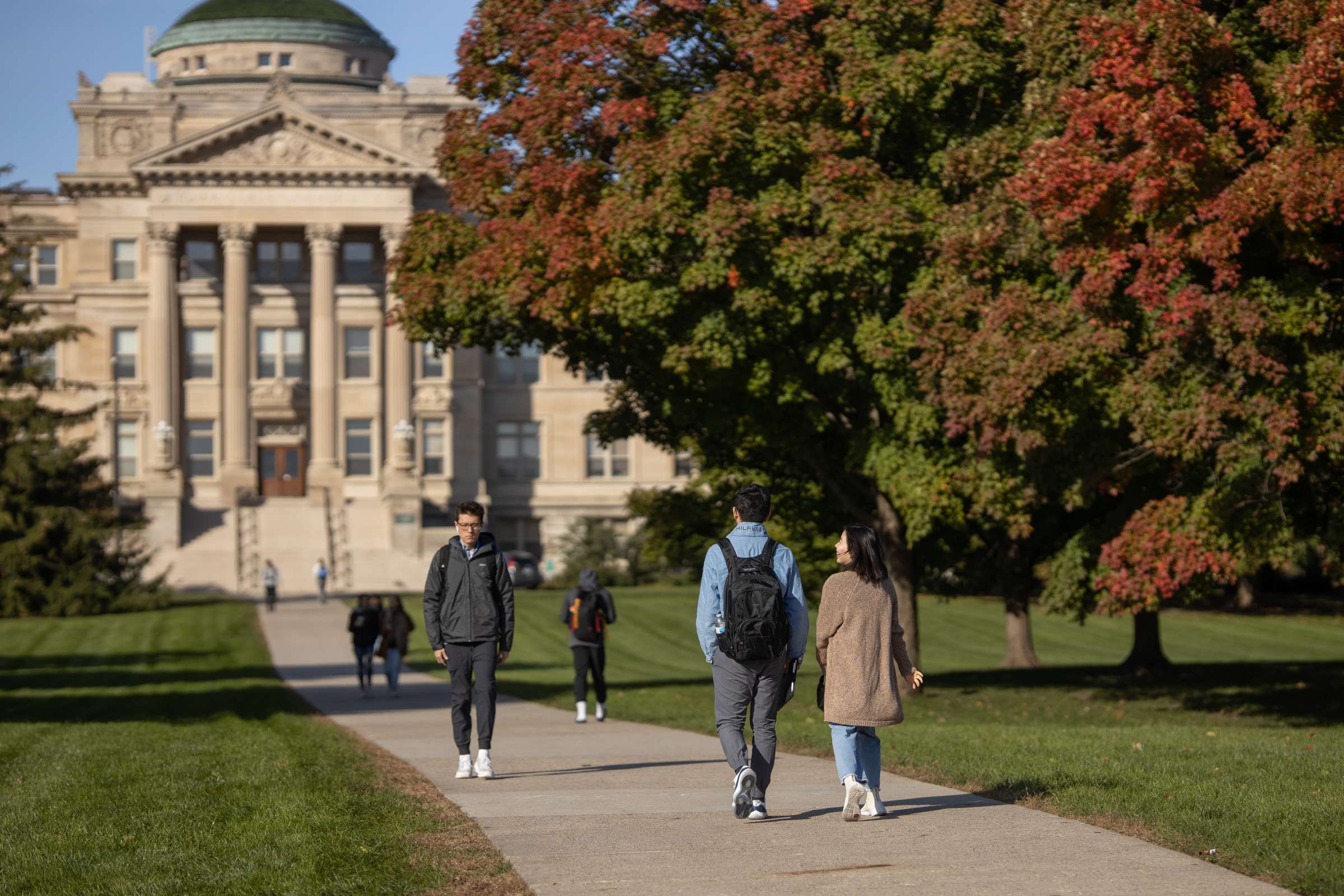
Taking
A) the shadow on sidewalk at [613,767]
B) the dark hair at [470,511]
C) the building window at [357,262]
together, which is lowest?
the shadow on sidewalk at [613,767]

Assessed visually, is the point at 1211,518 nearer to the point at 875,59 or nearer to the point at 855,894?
the point at 875,59

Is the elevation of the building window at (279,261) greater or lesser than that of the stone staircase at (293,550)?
greater

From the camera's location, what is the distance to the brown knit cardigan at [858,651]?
31.3 feet

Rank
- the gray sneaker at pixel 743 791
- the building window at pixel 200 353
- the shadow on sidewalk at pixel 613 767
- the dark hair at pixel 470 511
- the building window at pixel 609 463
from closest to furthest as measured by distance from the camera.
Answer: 1. the gray sneaker at pixel 743 791
2. the dark hair at pixel 470 511
3. the shadow on sidewalk at pixel 613 767
4. the building window at pixel 200 353
5. the building window at pixel 609 463

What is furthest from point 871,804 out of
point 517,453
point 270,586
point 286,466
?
point 517,453

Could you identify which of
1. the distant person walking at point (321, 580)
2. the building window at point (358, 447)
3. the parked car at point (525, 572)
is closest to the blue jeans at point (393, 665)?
the distant person walking at point (321, 580)

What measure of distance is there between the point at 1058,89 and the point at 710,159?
3.94 metres

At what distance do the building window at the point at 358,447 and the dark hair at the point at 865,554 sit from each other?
194 ft

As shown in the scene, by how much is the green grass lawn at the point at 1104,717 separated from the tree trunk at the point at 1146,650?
0.45 meters

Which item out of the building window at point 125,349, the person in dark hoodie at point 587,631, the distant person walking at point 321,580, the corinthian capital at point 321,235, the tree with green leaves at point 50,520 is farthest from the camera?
the building window at point 125,349

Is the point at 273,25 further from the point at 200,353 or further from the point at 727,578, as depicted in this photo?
→ the point at 727,578

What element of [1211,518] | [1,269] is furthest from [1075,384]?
[1,269]

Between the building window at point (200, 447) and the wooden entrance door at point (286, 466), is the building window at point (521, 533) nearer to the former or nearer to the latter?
the wooden entrance door at point (286, 466)

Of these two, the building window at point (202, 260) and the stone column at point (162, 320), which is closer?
the stone column at point (162, 320)
